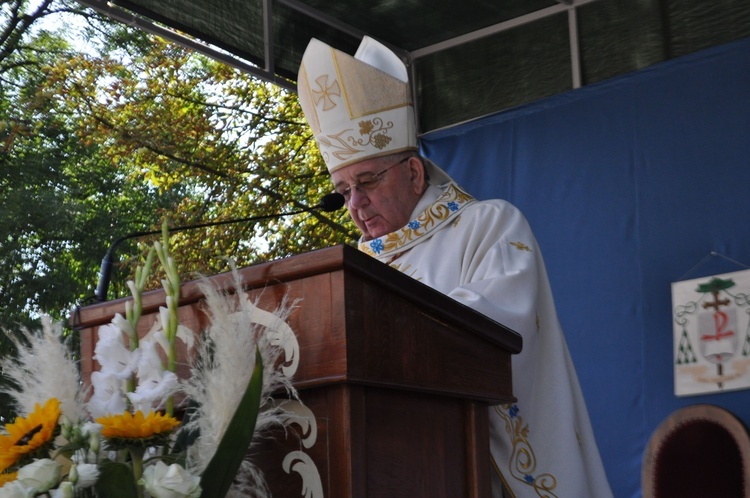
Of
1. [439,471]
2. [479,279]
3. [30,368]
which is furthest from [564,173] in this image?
[30,368]

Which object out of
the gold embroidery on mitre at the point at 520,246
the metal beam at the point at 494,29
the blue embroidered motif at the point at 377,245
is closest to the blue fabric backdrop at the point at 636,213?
the metal beam at the point at 494,29

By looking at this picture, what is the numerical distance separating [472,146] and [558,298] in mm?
1049

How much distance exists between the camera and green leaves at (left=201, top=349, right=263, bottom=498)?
134 centimetres

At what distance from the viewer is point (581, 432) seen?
8.28ft

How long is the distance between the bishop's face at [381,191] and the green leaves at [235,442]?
1.82 m

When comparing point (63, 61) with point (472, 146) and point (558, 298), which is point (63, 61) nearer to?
point (472, 146)

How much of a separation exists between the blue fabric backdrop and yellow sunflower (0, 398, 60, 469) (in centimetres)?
366

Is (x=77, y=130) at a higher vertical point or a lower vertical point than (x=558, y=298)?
higher

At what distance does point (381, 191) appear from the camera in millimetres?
3166

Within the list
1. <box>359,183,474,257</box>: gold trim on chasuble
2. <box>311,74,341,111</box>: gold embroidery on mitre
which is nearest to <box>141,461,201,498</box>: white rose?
<box>359,183,474,257</box>: gold trim on chasuble

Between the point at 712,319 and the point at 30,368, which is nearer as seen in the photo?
the point at 30,368

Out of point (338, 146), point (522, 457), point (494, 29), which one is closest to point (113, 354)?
point (522, 457)

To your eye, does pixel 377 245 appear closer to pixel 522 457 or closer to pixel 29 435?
pixel 522 457

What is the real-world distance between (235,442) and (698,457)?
10.7ft
